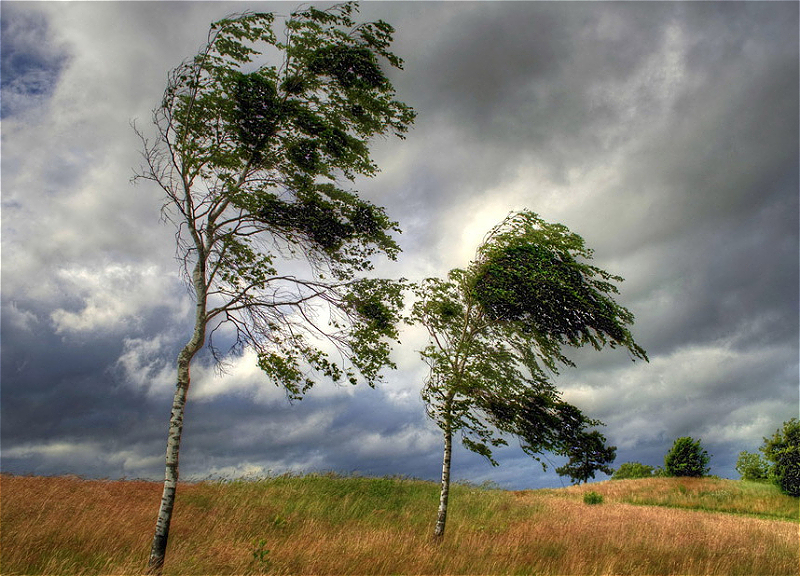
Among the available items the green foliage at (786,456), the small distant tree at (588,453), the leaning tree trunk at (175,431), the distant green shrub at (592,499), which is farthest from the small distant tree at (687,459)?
the leaning tree trunk at (175,431)

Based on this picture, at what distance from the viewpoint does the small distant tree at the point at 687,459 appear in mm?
32469

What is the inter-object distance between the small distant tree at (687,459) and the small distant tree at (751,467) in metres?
12.2

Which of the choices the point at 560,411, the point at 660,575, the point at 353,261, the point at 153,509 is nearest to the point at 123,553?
the point at 153,509

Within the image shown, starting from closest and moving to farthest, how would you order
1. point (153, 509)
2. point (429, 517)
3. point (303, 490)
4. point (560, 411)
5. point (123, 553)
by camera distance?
1. point (123, 553)
2. point (560, 411)
3. point (153, 509)
4. point (429, 517)
5. point (303, 490)

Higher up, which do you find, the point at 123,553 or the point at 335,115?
the point at 335,115

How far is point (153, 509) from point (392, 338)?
834 centimetres

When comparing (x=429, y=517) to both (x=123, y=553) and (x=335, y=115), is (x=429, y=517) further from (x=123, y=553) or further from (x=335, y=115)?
(x=335, y=115)

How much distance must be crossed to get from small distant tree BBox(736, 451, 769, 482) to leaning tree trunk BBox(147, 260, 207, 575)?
48.7 metres

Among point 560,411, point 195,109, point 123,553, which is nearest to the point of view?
point 123,553

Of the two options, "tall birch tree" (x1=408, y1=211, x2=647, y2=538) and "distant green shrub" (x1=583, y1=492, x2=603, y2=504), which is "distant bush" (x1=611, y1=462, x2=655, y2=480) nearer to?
"distant green shrub" (x1=583, y1=492, x2=603, y2=504)

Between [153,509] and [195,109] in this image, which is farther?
[153,509]

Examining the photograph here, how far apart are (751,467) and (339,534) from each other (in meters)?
46.4

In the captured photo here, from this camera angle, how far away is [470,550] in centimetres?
952

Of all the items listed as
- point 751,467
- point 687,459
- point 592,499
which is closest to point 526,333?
point 592,499
